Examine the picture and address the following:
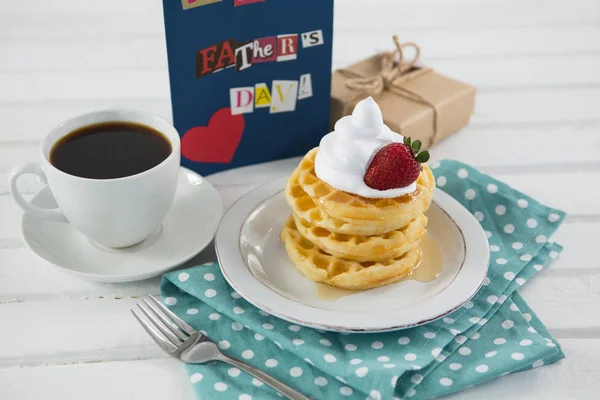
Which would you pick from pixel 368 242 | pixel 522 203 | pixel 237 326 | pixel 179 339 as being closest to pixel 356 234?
pixel 368 242

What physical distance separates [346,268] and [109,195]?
48 centimetres

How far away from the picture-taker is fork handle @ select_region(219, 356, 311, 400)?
1.28m

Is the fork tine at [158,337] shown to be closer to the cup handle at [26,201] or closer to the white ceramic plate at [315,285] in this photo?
the white ceramic plate at [315,285]

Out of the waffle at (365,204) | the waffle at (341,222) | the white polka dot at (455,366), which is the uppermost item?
the waffle at (365,204)

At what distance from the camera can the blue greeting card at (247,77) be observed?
1715mm

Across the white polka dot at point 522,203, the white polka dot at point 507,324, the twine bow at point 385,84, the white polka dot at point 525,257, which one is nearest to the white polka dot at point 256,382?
the white polka dot at point 507,324

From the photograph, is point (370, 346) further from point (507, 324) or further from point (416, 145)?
point (416, 145)

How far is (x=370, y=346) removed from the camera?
1.37m

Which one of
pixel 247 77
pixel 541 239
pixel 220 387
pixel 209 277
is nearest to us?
pixel 220 387

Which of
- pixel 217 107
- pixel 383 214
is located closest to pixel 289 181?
pixel 383 214

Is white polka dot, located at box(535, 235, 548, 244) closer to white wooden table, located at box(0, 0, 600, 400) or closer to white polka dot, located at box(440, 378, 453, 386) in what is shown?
white wooden table, located at box(0, 0, 600, 400)

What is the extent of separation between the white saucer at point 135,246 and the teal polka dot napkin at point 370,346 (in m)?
0.07

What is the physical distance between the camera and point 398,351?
1.36 metres

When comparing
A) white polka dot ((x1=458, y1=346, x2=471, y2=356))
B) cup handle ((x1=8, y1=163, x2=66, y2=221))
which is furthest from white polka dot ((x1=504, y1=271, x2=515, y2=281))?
cup handle ((x1=8, y1=163, x2=66, y2=221))
